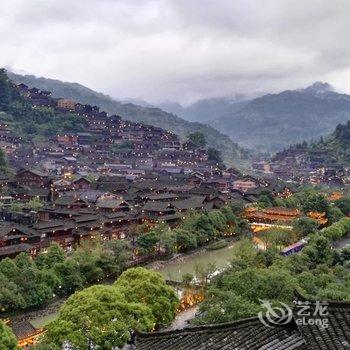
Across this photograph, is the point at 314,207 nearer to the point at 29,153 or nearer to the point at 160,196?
the point at 160,196

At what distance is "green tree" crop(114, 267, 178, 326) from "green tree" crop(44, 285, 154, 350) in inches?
88.0

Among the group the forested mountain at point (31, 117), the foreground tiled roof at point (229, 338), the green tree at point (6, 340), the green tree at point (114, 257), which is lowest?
the green tree at point (114, 257)

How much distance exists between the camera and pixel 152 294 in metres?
28.7

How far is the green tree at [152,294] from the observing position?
28438 mm

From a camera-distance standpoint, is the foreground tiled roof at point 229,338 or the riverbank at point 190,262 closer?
the foreground tiled roof at point 229,338

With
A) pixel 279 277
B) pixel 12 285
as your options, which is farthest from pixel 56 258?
pixel 279 277

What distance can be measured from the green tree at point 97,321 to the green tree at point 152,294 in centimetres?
224

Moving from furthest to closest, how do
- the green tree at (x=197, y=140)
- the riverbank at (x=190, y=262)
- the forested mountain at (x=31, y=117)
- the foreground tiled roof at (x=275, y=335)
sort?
the green tree at (x=197, y=140)
the forested mountain at (x=31, y=117)
the riverbank at (x=190, y=262)
the foreground tiled roof at (x=275, y=335)

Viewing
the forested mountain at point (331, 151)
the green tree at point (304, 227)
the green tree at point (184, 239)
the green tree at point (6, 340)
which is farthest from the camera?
the forested mountain at point (331, 151)

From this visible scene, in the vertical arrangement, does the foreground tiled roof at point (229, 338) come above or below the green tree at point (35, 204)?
above

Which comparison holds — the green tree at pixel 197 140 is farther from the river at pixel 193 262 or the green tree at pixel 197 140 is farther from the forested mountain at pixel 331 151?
the river at pixel 193 262

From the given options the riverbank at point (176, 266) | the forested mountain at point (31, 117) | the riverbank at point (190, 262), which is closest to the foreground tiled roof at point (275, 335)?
the riverbank at point (176, 266)

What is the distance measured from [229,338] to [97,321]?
56.7ft

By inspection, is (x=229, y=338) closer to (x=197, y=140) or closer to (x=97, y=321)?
(x=97, y=321)
